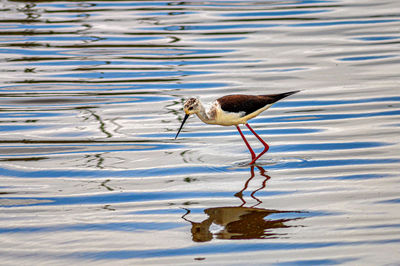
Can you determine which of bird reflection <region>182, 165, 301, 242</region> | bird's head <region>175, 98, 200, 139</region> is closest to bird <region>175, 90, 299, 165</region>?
bird's head <region>175, 98, 200, 139</region>

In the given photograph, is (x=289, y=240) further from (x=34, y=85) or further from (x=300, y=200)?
(x=34, y=85)

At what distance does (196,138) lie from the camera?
9.46 m

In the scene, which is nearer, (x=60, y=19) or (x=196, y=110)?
(x=196, y=110)

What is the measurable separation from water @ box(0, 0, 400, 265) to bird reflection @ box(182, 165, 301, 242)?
2cm

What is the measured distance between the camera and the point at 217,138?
947 cm

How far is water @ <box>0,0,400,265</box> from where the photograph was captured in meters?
6.20

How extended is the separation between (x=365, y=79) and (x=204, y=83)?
2580mm

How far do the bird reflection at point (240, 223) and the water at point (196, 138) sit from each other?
0.02 meters

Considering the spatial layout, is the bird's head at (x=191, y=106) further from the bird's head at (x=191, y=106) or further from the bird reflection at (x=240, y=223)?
the bird reflection at (x=240, y=223)

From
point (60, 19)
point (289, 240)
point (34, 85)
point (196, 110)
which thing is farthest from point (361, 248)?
point (60, 19)

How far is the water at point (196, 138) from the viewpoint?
620 cm

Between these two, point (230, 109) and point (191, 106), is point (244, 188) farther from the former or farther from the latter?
point (191, 106)

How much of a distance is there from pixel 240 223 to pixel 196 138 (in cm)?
306

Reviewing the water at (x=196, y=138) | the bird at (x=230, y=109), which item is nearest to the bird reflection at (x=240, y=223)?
the water at (x=196, y=138)
